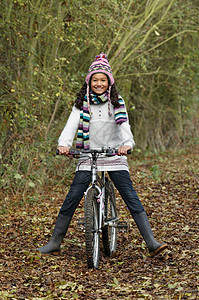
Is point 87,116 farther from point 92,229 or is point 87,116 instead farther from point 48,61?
point 48,61

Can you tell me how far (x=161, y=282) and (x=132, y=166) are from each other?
1004cm

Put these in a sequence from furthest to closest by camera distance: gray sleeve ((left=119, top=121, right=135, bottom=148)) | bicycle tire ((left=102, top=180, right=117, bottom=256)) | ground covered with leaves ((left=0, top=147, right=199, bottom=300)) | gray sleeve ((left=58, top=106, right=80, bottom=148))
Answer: bicycle tire ((left=102, top=180, right=117, bottom=256)), gray sleeve ((left=58, top=106, right=80, bottom=148)), gray sleeve ((left=119, top=121, right=135, bottom=148)), ground covered with leaves ((left=0, top=147, right=199, bottom=300))

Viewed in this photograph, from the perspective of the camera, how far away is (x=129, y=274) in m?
4.79

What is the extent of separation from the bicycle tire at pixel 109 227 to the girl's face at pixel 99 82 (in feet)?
3.47

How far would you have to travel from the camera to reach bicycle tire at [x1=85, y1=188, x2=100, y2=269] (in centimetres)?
464

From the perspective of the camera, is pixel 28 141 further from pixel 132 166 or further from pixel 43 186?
pixel 132 166

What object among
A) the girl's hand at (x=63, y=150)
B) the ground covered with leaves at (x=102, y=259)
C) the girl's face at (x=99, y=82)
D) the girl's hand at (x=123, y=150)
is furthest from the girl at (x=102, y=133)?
the ground covered with leaves at (x=102, y=259)

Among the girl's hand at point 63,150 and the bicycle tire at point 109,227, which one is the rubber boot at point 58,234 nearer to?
the bicycle tire at point 109,227

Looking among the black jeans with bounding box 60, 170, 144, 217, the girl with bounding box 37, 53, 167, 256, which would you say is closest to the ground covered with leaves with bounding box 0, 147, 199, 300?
the girl with bounding box 37, 53, 167, 256

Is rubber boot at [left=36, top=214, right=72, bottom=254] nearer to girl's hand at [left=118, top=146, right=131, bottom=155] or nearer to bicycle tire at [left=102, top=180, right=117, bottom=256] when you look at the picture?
bicycle tire at [left=102, top=180, right=117, bottom=256]

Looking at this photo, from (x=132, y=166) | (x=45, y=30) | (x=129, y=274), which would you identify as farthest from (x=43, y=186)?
(x=129, y=274)

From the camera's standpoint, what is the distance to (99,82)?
5074 mm

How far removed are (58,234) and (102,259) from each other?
575mm

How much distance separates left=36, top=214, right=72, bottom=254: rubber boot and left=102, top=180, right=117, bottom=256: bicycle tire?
1.39 ft
